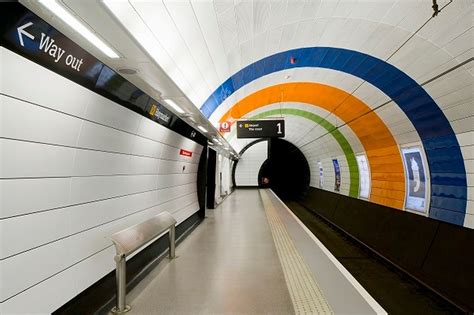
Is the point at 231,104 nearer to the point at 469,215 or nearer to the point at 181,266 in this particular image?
the point at 181,266

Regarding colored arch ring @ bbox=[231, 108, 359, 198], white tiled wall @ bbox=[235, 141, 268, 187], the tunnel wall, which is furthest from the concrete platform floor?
white tiled wall @ bbox=[235, 141, 268, 187]

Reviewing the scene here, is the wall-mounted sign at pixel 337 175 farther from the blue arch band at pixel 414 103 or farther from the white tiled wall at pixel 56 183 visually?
the white tiled wall at pixel 56 183

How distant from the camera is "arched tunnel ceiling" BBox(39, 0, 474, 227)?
11.4ft

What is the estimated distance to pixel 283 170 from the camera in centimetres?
2269

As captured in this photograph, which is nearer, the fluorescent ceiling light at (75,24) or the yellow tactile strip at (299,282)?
the fluorescent ceiling light at (75,24)

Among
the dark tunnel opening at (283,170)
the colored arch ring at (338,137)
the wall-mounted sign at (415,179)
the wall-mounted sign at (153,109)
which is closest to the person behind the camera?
the wall-mounted sign at (153,109)

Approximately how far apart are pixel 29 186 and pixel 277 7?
3.76 metres

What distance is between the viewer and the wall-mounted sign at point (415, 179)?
22.0ft

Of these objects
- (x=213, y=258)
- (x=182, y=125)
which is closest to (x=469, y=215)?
(x=213, y=258)

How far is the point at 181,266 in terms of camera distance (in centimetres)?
415

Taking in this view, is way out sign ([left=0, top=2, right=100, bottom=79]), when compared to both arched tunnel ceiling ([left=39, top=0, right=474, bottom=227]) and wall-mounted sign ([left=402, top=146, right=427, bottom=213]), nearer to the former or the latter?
arched tunnel ceiling ([left=39, top=0, right=474, bottom=227])

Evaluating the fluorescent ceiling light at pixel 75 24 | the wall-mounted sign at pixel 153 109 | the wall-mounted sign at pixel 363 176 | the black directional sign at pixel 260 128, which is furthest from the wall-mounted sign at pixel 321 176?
the fluorescent ceiling light at pixel 75 24

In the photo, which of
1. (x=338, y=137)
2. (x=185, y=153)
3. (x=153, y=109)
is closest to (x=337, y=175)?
(x=338, y=137)

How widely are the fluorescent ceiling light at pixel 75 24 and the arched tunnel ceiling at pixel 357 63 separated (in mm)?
258
